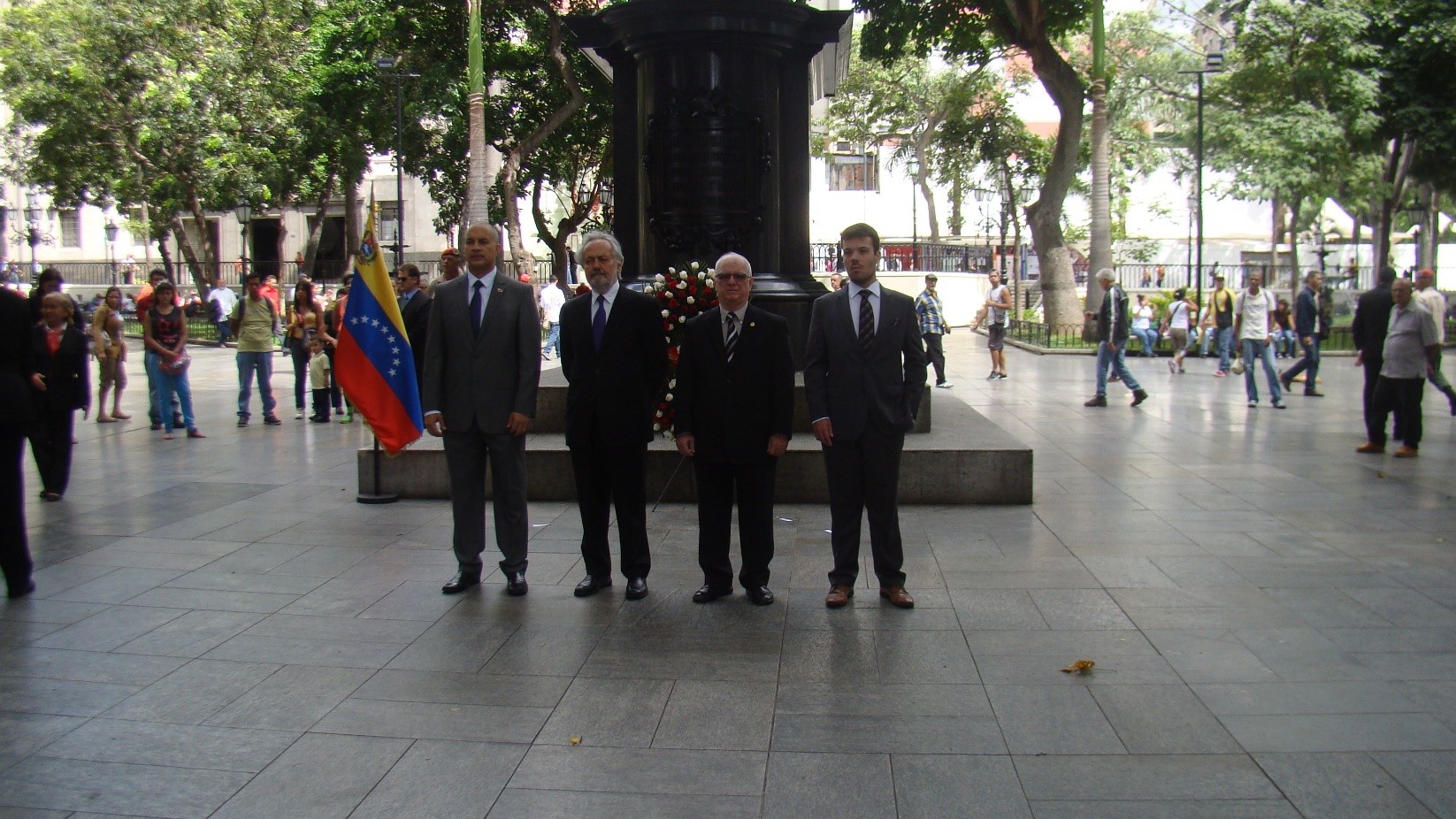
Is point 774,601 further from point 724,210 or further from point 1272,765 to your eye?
point 724,210

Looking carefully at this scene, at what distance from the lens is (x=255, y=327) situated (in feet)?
50.5

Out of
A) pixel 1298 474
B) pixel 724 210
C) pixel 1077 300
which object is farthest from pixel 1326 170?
pixel 724 210

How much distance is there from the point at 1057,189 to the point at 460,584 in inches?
1023

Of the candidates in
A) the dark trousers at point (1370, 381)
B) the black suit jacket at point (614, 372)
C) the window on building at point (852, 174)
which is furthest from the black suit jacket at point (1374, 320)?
the window on building at point (852, 174)

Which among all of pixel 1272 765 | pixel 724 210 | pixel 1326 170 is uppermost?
pixel 1326 170

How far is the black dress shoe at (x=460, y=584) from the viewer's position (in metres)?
6.82

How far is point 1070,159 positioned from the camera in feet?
98.1

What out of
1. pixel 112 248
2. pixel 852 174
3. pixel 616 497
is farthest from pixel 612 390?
pixel 852 174

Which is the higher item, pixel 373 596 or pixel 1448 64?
pixel 1448 64

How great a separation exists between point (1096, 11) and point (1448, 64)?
8188mm

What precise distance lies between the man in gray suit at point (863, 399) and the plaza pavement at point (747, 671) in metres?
0.30

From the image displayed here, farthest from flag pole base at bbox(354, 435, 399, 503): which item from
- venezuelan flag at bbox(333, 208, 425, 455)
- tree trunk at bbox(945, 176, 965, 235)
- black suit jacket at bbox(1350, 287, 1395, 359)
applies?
tree trunk at bbox(945, 176, 965, 235)

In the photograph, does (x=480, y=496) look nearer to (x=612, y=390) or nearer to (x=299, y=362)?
(x=612, y=390)

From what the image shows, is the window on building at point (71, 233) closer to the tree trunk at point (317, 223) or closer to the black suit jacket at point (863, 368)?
the tree trunk at point (317, 223)
